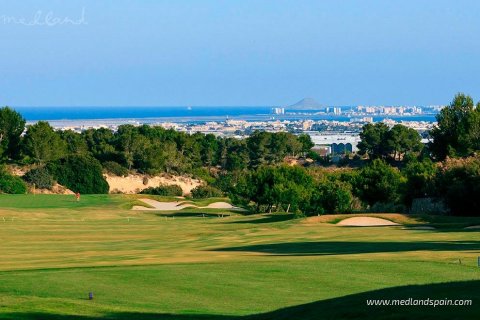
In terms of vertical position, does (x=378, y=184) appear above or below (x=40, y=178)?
above

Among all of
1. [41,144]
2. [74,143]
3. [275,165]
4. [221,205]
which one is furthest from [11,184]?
[275,165]

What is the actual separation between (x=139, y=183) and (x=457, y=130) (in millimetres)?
33576

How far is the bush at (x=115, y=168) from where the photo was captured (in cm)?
9025

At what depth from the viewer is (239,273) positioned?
20469 mm

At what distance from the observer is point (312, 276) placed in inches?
784

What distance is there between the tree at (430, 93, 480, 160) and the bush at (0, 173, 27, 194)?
118 ft

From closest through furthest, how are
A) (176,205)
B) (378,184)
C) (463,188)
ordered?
(463,188), (378,184), (176,205)

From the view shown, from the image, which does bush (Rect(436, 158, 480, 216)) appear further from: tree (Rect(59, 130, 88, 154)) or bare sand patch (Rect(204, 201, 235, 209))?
tree (Rect(59, 130, 88, 154))

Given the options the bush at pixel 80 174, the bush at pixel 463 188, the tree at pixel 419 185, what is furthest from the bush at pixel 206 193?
the bush at pixel 463 188

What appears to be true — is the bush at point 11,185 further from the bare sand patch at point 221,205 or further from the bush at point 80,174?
the bare sand patch at point 221,205

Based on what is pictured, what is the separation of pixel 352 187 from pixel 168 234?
20.1 m

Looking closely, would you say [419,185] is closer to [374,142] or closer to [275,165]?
[275,165]

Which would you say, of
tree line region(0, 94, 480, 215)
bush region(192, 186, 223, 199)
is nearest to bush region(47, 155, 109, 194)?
tree line region(0, 94, 480, 215)

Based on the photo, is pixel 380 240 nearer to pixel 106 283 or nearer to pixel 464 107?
pixel 106 283
